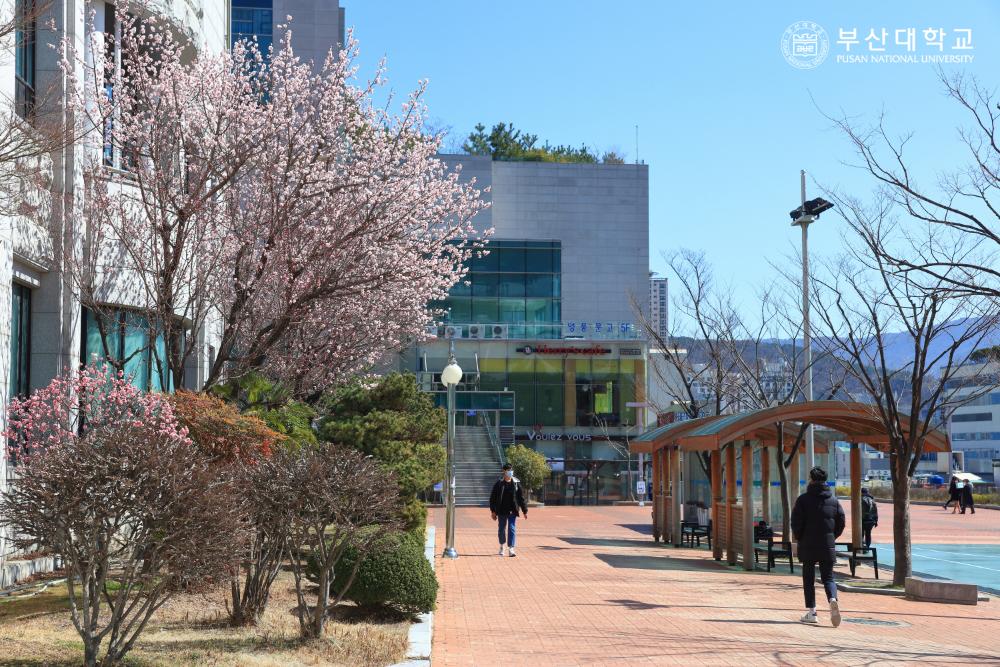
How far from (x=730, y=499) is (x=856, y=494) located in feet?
10.6

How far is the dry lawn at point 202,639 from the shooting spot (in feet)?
29.5

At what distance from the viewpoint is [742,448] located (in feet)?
68.4

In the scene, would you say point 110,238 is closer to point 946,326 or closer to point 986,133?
point 986,133

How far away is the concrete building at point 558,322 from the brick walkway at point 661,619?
96.4ft

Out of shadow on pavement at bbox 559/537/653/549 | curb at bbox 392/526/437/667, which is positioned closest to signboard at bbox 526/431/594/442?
shadow on pavement at bbox 559/537/653/549

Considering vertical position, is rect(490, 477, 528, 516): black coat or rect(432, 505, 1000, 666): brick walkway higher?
rect(490, 477, 528, 516): black coat

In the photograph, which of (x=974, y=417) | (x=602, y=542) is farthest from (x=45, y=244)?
(x=974, y=417)

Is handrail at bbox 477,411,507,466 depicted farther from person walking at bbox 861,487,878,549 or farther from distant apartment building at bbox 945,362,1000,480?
distant apartment building at bbox 945,362,1000,480

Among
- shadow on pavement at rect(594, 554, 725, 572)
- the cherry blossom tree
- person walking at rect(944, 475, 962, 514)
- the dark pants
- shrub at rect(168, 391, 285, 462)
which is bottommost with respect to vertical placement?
person walking at rect(944, 475, 962, 514)

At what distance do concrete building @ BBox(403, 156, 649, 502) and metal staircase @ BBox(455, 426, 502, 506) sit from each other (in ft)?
2.52

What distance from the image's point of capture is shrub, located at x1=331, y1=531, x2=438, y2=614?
11.6 metres

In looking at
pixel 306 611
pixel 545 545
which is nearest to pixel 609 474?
pixel 545 545

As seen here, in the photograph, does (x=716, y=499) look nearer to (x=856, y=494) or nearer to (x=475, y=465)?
(x=856, y=494)

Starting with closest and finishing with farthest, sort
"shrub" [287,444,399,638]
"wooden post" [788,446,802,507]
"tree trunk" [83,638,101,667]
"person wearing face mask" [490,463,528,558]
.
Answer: "tree trunk" [83,638,101,667] → "shrub" [287,444,399,638] → "person wearing face mask" [490,463,528,558] → "wooden post" [788,446,802,507]
